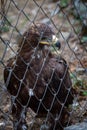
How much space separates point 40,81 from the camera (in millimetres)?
4113

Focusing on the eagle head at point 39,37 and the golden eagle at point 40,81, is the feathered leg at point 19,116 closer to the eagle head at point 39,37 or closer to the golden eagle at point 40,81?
the golden eagle at point 40,81

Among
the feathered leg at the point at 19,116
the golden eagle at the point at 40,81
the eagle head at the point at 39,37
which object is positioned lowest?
the feathered leg at the point at 19,116

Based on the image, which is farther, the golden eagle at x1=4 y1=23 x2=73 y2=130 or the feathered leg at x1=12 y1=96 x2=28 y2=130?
the feathered leg at x1=12 y1=96 x2=28 y2=130

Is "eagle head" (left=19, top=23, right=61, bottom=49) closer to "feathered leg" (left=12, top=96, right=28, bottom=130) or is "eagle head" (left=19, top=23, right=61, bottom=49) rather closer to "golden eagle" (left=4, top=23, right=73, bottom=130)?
"golden eagle" (left=4, top=23, right=73, bottom=130)

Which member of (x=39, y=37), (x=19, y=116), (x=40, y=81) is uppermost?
(x=39, y=37)

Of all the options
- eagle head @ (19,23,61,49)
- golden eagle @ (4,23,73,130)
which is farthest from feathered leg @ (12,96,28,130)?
eagle head @ (19,23,61,49)

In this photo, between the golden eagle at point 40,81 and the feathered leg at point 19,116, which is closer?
the golden eagle at point 40,81

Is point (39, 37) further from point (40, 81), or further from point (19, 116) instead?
point (19, 116)

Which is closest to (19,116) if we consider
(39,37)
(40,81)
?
(40,81)

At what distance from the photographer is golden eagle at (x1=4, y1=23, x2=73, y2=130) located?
13.5ft

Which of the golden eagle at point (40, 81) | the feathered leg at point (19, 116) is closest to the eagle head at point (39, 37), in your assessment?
the golden eagle at point (40, 81)

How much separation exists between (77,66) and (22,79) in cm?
176

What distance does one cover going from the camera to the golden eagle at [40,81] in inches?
162

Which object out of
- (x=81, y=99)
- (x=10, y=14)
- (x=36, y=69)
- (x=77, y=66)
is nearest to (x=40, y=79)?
(x=36, y=69)
